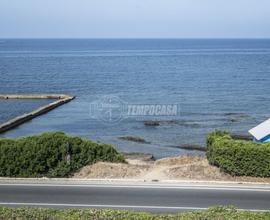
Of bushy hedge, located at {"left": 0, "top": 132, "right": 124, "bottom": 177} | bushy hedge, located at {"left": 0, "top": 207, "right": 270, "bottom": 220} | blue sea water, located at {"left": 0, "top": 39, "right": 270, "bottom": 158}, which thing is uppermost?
bushy hedge, located at {"left": 0, "top": 207, "right": 270, "bottom": 220}

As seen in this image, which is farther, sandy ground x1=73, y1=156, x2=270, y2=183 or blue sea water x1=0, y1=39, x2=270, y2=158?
blue sea water x1=0, y1=39, x2=270, y2=158

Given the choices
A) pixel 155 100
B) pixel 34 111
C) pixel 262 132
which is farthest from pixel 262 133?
pixel 155 100

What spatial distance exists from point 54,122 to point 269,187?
42895 mm

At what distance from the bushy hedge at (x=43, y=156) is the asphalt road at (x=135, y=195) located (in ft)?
3.73

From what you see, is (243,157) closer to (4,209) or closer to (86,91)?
(4,209)

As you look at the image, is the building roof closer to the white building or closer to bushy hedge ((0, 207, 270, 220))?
the white building

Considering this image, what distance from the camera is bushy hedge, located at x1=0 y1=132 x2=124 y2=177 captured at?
23.5 metres

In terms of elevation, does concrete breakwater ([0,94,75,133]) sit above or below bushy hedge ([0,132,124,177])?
below

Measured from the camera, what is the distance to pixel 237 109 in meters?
71.5

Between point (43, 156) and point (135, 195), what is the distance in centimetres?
545

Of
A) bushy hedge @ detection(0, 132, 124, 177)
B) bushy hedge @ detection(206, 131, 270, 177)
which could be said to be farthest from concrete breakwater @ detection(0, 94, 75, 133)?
bushy hedge @ detection(206, 131, 270, 177)

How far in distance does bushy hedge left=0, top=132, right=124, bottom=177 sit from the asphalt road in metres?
1.14

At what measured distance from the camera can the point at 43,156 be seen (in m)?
23.6

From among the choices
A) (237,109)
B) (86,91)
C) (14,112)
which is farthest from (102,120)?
(86,91)
